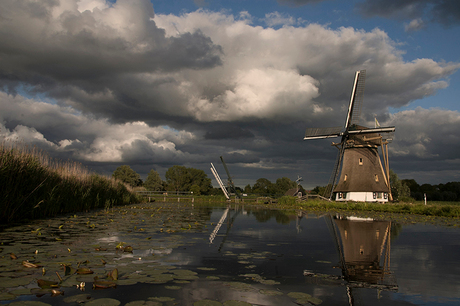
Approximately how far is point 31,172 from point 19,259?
7.69m

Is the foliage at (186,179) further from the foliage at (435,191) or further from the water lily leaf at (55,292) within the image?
the water lily leaf at (55,292)

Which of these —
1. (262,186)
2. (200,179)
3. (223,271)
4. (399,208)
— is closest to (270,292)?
(223,271)

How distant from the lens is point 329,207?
29203 mm

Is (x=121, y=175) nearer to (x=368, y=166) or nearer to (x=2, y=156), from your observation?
(x=368, y=166)

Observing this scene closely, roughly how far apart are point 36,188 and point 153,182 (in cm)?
8167

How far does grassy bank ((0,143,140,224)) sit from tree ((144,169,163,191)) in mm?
72151

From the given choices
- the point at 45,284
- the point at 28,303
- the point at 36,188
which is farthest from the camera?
the point at 36,188

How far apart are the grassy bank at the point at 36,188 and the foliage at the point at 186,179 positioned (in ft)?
240

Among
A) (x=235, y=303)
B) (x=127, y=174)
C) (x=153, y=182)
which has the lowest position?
(x=235, y=303)

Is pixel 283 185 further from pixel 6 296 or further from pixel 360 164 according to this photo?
pixel 6 296

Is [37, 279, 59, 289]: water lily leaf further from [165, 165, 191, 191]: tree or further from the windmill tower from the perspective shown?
[165, 165, 191, 191]: tree

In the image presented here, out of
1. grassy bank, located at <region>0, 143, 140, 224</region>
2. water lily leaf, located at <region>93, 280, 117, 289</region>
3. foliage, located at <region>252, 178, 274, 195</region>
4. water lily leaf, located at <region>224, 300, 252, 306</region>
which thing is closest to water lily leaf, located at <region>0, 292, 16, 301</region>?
water lily leaf, located at <region>93, 280, 117, 289</region>

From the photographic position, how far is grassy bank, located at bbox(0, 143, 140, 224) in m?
10.2

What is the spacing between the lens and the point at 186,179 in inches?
3738
